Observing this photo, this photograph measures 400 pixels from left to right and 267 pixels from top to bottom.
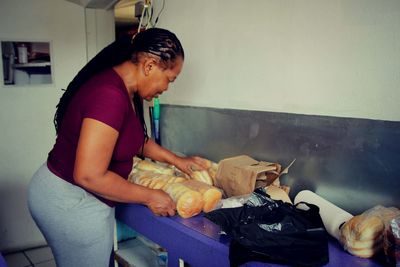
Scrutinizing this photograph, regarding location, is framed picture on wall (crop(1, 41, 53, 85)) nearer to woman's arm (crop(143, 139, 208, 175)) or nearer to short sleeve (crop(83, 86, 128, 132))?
woman's arm (crop(143, 139, 208, 175))

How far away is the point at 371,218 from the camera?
1.03 m

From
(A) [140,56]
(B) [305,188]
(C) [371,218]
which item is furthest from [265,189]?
(A) [140,56]

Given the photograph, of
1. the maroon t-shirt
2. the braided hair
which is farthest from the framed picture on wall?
the maroon t-shirt

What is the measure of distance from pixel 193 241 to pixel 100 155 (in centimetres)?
45

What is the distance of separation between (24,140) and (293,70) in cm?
199

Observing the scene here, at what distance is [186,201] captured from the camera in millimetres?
1280

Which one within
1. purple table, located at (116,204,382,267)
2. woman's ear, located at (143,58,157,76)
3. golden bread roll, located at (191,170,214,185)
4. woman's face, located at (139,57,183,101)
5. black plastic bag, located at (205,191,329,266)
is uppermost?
woman's ear, located at (143,58,157,76)

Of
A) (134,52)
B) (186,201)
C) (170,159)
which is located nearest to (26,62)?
(170,159)

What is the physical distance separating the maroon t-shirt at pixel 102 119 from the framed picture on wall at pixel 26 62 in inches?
57.3

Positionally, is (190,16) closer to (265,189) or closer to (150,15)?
(150,15)

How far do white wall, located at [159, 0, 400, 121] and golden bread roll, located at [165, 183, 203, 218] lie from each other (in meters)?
0.55

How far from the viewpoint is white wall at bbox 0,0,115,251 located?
234cm

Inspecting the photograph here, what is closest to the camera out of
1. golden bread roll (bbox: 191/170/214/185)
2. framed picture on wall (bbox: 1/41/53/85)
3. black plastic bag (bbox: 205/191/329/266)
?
black plastic bag (bbox: 205/191/329/266)

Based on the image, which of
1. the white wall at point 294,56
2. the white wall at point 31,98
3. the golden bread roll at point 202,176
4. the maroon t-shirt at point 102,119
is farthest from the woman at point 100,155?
the white wall at point 31,98
